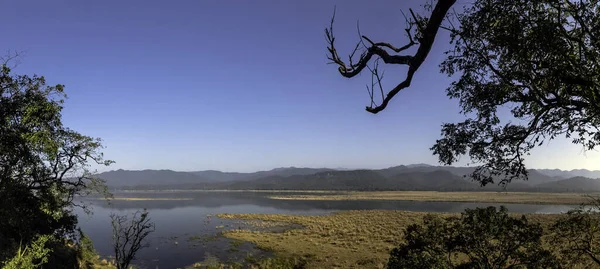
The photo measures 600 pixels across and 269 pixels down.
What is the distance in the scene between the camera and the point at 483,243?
35.6 ft

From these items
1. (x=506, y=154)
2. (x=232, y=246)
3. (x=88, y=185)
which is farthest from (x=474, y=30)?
(x=232, y=246)

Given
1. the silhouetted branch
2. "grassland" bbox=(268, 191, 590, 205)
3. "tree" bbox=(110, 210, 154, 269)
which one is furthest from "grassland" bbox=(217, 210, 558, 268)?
"grassland" bbox=(268, 191, 590, 205)

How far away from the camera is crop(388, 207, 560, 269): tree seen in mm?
9992

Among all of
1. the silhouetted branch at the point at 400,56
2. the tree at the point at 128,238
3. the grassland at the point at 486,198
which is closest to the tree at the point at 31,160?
the tree at the point at 128,238

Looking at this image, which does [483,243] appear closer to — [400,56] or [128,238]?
[400,56]

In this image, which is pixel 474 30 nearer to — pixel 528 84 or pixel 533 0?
pixel 533 0

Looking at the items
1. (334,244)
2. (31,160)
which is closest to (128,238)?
(31,160)

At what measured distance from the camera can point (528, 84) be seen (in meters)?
6.73

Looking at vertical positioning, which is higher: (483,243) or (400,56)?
(400,56)

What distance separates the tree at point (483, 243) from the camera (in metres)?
9.99

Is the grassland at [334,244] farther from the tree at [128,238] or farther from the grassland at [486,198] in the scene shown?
the grassland at [486,198]

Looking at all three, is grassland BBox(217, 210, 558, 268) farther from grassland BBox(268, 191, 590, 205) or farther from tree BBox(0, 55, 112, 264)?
grassland BBox(268, 191, 590, 205)

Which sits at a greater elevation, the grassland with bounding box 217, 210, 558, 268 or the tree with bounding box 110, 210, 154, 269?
the tree with bounding box 110, 210, 154, 269

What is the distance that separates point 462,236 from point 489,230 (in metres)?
0.97
